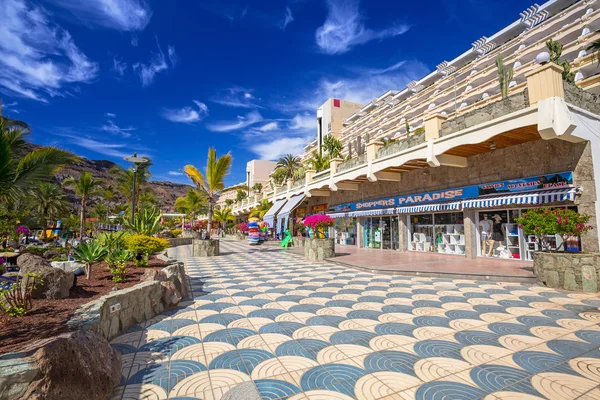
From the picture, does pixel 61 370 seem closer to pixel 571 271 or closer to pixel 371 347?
pixel 371 347

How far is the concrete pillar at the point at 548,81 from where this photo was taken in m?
8.04

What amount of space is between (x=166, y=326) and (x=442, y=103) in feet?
155

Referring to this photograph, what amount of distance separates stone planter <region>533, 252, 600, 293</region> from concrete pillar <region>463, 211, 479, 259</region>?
5.39 meters

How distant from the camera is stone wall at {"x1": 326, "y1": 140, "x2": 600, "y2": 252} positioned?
28.6 feet

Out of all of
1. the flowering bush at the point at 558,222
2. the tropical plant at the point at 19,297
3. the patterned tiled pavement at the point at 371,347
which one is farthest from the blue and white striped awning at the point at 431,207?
the tropical plant at the point at 19,297

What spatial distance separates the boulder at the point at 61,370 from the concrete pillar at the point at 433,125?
12.4m

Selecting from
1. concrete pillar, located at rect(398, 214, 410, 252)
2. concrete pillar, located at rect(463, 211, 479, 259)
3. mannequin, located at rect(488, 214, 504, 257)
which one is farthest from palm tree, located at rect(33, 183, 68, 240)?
mannequin, located at rect(488, 214, 504, 257)

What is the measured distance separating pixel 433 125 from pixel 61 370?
12910mm

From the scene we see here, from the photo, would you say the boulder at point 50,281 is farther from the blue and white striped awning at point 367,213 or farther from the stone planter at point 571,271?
the blue and white striped awning at point 367,213

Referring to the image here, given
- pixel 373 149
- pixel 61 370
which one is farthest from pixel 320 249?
pixel 61 370

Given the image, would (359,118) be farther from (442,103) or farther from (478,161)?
(478,161)

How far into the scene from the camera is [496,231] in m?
11.6

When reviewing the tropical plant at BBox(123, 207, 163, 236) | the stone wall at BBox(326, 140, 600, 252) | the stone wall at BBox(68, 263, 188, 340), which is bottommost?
the stone wall at BBox(68, 263, 188, 340)

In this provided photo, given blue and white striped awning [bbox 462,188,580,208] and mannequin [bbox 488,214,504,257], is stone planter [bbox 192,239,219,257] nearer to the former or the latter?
blue and white striped awning [bbox 462,188,580,208]
